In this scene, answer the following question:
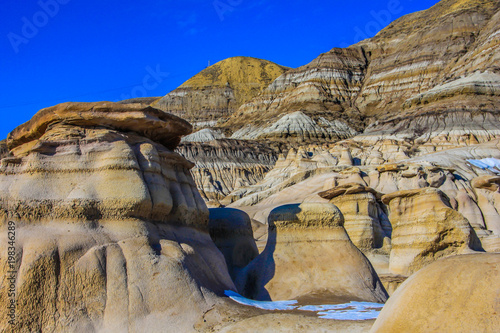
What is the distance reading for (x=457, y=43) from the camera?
85.9 metres

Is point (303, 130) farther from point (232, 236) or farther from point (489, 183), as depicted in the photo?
point (232, 236)

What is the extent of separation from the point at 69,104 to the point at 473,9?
9714cm

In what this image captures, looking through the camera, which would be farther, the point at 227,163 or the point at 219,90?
the point at 219,90

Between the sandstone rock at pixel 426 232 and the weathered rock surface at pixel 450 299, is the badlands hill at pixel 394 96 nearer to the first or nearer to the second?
the sandstone rock at pixel 426 232

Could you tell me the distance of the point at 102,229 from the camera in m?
7.15

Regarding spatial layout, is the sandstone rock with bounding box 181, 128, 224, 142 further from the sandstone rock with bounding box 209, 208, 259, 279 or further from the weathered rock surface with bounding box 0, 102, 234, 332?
the weathered rock surface with bounding box 0, 102, 234, 332

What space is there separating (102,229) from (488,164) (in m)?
38.5

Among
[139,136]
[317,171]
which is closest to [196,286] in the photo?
[139,136]

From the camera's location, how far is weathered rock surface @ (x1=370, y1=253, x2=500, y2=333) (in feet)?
12.2

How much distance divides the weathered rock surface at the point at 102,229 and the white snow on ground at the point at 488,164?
115ft

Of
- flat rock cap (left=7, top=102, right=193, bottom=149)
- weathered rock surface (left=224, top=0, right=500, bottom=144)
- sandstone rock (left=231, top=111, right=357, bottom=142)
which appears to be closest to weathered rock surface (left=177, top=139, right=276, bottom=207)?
sandstone rock (left=231, top=111, right=357, bottom=142)

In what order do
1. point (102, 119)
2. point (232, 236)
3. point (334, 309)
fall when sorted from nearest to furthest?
point (334, 309)
point (102, 119)
point (232, 236)

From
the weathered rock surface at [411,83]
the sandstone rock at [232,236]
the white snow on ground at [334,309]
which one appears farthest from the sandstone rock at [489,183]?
the weathered rock surface at [411,83]

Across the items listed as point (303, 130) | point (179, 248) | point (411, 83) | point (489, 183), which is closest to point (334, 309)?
point (179, 248)
